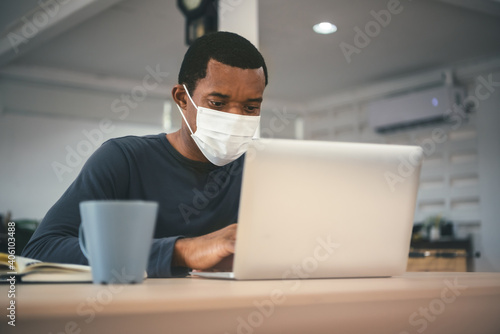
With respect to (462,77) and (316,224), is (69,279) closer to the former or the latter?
(316,224)

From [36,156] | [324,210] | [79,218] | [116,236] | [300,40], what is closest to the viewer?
[116,236]

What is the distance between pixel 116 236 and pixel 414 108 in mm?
5885

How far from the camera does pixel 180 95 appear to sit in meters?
1.72

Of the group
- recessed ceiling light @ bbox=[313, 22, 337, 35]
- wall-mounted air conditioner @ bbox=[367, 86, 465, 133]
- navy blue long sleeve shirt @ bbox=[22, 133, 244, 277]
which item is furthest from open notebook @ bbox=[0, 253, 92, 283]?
wall-mounted air conditioner @ bbox=[367, 86, 465, 133]

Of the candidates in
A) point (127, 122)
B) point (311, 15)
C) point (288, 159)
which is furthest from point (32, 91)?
point (288, 159)

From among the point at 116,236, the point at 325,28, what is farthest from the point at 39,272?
the point at 325,28

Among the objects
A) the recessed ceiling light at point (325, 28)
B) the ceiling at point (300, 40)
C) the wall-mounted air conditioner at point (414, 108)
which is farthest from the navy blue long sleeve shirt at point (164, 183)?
the wall-mounted air conditioner at point (414, 108)

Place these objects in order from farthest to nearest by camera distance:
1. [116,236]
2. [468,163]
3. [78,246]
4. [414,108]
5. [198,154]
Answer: [414,108] < [468,163] < [198,154] < [78,246] < [116,236]

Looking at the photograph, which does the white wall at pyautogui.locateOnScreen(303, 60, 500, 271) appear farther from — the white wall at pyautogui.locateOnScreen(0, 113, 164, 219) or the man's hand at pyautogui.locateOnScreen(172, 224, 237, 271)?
the man's hand at pyautogui.locateOnScreen(172, 224, 237, 271)

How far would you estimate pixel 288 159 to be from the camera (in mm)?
872

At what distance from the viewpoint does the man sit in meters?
1.47

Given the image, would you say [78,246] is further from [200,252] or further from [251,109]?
[251,109]

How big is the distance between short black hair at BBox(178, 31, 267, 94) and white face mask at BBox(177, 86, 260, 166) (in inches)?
4.4

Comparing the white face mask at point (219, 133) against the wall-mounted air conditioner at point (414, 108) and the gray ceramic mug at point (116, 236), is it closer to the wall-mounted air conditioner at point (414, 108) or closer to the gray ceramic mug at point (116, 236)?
the gray ceramic mug at point (116, 236)
